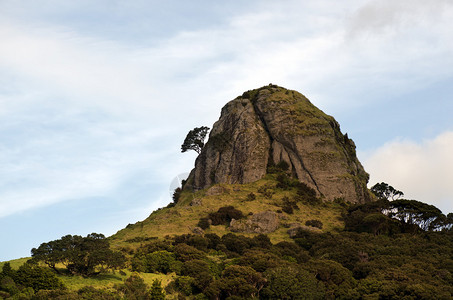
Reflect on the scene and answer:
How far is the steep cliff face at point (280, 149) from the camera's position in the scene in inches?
5103

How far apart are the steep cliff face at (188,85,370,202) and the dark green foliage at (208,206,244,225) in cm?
1839

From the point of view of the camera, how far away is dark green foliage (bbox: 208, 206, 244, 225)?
111000 millimetres

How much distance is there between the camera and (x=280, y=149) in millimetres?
134875

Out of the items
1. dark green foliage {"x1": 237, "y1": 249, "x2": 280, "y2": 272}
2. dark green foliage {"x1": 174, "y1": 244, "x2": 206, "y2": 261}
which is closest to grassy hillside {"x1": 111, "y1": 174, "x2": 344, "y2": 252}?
dark green foliage {"x1": 174, "y1": 244, "x2": 206, "y2": 261}

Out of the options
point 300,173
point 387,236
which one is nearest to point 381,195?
point 300,173

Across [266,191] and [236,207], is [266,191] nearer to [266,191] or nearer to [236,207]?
[266,191]

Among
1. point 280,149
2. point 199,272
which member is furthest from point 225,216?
point 199,272

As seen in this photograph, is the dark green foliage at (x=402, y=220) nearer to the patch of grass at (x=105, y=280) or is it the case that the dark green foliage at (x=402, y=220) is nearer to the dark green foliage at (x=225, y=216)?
the dark green foliage at (x=225, y=216)

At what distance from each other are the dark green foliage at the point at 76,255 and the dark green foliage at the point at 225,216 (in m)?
36.4

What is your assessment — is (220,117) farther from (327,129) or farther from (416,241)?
(416,241)

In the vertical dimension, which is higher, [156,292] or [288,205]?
[288,205]

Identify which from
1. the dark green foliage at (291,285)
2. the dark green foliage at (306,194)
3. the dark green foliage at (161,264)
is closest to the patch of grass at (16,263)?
the dark green foliage at (161,264)

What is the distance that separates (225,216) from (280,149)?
102 feet

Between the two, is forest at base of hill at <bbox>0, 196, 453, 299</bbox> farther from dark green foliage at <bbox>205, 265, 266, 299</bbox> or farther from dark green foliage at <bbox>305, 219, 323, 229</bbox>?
dark green foliage at <bbox>305, 219, 323, 229</bbox>
